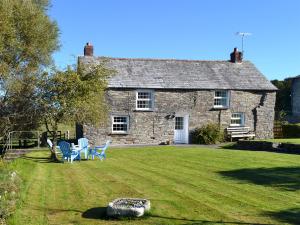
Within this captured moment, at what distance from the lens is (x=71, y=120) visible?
68.5ft

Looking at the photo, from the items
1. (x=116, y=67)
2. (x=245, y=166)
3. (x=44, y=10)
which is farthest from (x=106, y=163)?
(x=44, y=10)

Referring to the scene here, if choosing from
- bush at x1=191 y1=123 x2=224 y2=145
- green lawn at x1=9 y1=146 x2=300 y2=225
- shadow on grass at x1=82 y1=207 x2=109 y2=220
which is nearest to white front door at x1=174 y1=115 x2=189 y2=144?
bush at x1=191 y1=123 x2=224 y2=145

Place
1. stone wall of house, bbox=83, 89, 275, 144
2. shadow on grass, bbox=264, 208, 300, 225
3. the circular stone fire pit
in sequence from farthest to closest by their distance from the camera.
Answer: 1. stone wall of house, bbox=83, 89, 275, 144
2. the circular stone fire pit
3. shadow on grass, bbox=264, 208, 300, 225

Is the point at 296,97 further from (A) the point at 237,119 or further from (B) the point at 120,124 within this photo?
(B) the point at 120,124

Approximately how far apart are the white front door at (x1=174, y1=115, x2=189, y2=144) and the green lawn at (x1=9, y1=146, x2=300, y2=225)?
35.3 ft

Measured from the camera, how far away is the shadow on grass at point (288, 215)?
29.1ft

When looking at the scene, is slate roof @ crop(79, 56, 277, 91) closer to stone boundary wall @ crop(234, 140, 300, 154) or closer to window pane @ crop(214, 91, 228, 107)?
window pane @ crop(214, 91, 228, 107)

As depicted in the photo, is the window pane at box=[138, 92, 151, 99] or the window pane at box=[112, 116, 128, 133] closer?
the window pane at box=[112, 116, 128, 133]

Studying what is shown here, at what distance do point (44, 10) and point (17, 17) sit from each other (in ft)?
21.1

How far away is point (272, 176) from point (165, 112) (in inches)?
671

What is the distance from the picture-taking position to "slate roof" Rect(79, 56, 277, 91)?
30.9 m

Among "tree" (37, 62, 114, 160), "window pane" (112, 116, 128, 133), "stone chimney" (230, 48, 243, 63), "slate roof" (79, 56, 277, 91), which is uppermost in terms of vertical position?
"stone chimney" (230, 48, 243, 63)

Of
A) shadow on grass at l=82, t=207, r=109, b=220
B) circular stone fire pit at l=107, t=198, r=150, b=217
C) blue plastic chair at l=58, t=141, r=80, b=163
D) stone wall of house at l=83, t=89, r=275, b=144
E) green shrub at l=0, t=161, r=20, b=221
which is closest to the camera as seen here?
green shrub at l=0, t=161, r=20, b=221

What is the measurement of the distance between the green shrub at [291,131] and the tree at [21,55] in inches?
786
